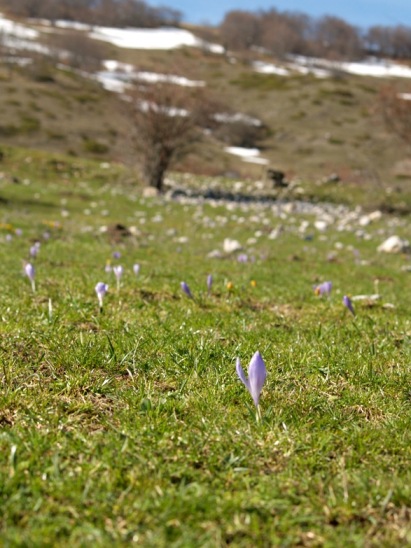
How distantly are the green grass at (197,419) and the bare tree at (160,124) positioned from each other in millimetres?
23318

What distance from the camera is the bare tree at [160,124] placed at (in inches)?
1169

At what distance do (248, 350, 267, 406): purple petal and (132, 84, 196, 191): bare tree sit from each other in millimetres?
27742

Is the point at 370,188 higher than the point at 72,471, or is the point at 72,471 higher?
the point at 72,471

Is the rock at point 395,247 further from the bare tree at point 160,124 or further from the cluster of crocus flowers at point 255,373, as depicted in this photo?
the bare tree at point 160,124

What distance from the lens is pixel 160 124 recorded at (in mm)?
29656

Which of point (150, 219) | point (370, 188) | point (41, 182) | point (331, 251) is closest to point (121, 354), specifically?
point (331, 251)

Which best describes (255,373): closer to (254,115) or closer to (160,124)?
(160,124)

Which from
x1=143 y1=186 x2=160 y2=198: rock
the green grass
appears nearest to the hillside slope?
x1=143 y1=186 x2=160 y2=198: rock

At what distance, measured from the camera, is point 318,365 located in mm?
4312

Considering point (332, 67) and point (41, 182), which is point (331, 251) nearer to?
point (41, 182)

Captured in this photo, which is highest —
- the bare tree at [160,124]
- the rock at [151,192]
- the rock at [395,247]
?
the bare tree at [160,124]

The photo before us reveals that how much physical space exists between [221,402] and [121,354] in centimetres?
106

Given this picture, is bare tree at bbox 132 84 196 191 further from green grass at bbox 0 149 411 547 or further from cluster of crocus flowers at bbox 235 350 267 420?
cluster of crocus flowers at bbox 235 350 267 420

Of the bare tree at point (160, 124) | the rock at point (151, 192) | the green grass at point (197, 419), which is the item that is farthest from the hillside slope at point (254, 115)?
the green grass at point (197, 419)
